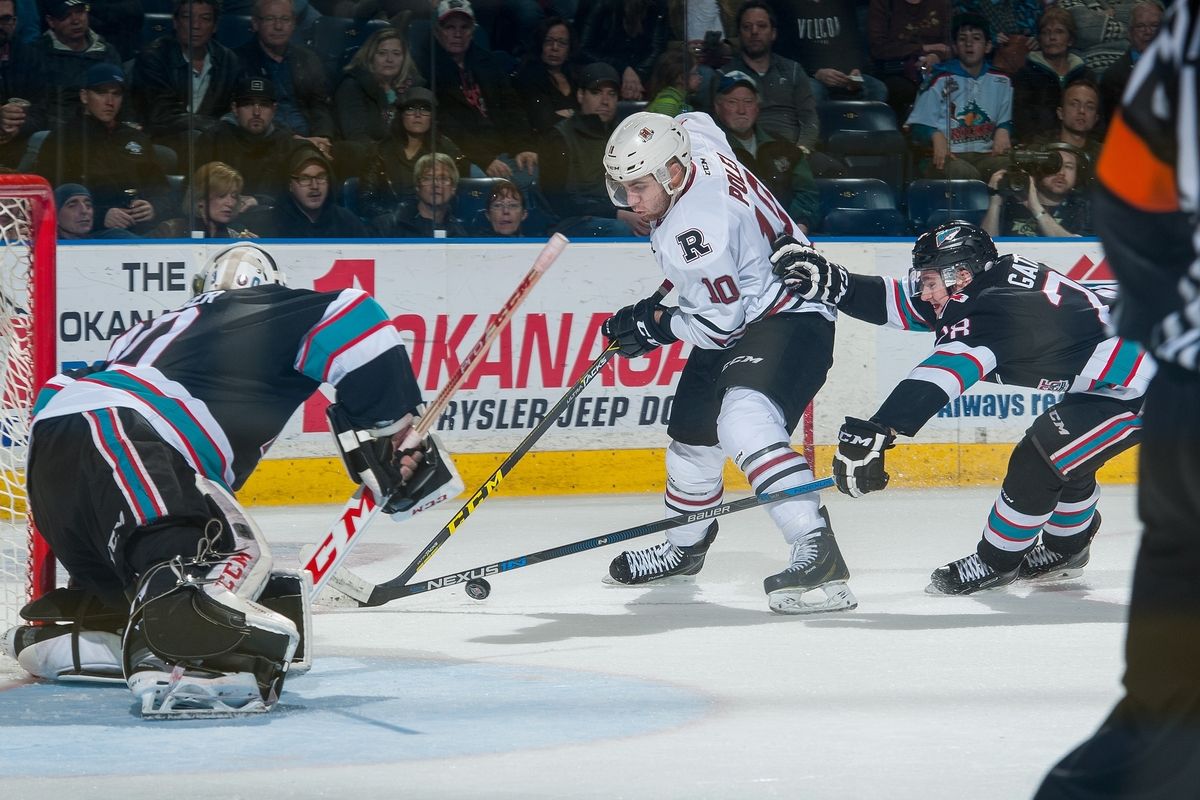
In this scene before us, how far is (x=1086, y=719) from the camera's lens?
2846 mm

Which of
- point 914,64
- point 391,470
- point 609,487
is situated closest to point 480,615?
point 391,470

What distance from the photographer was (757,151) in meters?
6.64

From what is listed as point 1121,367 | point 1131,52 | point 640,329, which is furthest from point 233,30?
point 1131,52

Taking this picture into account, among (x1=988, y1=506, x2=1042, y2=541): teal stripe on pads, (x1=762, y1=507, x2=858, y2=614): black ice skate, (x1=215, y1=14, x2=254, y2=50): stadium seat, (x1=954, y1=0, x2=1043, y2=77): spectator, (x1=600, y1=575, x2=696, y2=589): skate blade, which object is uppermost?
(x1=954, y1=0, x2=1043, y2=77): spectator

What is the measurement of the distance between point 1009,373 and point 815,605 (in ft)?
2.37

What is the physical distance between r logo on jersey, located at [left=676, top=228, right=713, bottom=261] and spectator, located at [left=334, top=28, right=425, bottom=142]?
2.53m

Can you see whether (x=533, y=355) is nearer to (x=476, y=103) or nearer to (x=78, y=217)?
(x=476, y=103)

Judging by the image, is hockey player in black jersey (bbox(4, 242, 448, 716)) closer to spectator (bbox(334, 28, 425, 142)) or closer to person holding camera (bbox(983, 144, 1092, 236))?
spectator (bbox(334, 28, 425, 142))

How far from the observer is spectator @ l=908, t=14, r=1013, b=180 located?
6.75 metres

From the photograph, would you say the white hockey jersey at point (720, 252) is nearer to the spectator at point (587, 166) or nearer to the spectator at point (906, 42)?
the spectator at point (587, 166)

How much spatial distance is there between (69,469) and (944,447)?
156 inches

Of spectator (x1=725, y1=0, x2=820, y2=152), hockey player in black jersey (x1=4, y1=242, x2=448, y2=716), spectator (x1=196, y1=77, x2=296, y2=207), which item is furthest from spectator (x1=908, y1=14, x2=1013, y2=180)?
hockey player in black jersey (x1=4, y1=242, x2=448, y2=716)

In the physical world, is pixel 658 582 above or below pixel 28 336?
below

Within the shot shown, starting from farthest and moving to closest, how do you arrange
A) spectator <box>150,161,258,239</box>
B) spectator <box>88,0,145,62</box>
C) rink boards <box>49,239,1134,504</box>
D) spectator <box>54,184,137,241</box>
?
spectator <box>88,0,145,62</box> → spectator <box>150,161,258,239</box> → spectator <box>54,184,137,241</box> → rink boards <box>49,239,1134,504</box>
